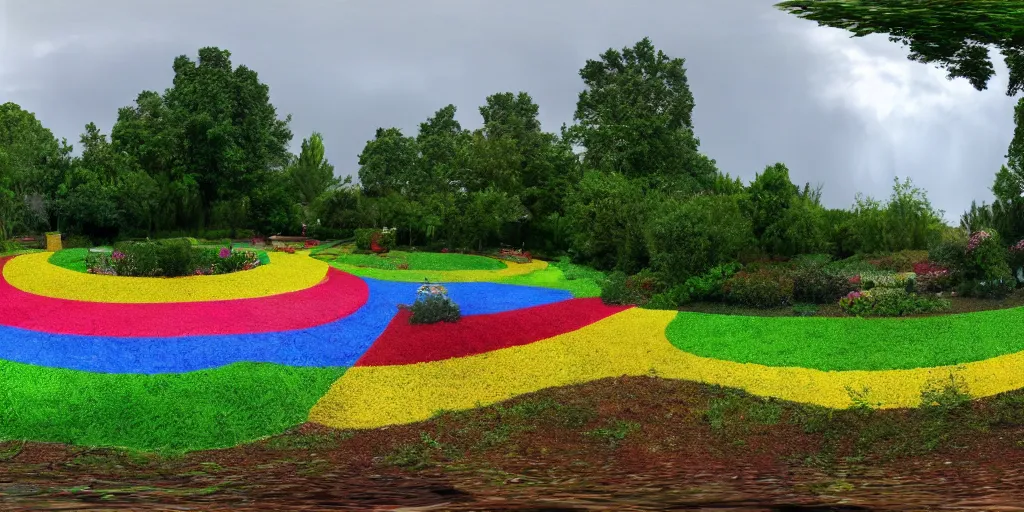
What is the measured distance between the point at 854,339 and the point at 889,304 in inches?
93.4

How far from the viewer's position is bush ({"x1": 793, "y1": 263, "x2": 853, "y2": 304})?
520 inches

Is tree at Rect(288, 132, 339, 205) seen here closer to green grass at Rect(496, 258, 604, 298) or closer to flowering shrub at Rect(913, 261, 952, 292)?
green grass at Rect(496, 258, 604, 298)

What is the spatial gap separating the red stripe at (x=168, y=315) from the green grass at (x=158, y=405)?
1.82 meters

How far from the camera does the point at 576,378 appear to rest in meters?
8.75

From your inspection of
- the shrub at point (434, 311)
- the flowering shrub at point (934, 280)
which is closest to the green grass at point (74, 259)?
the shrub at point (434, 311)

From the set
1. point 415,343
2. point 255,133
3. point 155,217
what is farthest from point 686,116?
point 415,343

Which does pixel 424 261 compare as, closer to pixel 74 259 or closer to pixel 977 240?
pixel 74 259

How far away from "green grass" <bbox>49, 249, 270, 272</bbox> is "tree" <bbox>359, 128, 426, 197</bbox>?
16553mm

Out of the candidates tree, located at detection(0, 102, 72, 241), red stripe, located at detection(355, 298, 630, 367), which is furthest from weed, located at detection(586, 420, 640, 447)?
tree, located at detection(0, 102, 72, 241)

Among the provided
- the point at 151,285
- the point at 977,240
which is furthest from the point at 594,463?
the point at 977,240

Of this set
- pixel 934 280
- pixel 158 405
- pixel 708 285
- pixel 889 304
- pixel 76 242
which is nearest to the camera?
pixel 158 405

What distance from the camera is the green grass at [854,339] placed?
897 centimetres

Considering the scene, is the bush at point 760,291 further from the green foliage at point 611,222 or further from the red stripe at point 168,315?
the red stripe at point 168,315

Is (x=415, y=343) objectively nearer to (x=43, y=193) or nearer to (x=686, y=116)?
(x=43, y=193)
